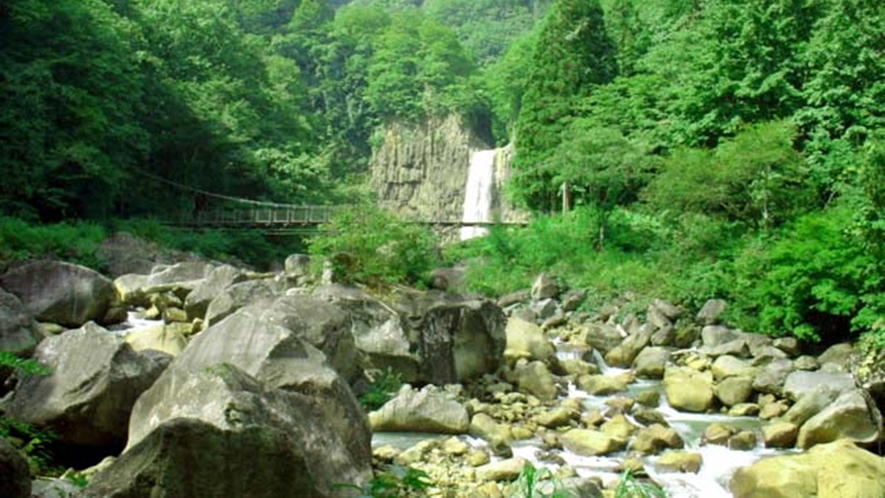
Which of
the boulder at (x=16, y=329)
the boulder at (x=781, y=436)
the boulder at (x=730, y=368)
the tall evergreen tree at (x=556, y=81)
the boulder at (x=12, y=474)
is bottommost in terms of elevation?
the boulder at (x=781, y=436)

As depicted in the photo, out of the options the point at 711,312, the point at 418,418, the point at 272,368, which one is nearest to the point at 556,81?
the point at 711,312

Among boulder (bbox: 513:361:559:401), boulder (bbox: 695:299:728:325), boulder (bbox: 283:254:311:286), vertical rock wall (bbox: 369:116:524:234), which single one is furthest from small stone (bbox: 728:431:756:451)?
vertical rock wall (bbox: 369:116:524:234)

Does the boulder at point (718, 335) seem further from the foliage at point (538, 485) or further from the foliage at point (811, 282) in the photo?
the foliage at point (538, 485)

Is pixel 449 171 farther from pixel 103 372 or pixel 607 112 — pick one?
pixel 103 372

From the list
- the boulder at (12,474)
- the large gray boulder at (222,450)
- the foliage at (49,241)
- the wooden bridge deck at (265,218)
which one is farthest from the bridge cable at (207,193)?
the boulder at (12,474)

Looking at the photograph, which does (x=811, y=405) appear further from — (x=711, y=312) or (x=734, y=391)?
(x=711, y=312)

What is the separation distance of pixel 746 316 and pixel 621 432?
25.4ft

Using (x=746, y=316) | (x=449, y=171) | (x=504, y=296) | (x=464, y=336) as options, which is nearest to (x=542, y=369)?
(x=464, y=336)

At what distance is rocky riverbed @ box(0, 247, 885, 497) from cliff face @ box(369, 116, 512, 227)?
1495 inches

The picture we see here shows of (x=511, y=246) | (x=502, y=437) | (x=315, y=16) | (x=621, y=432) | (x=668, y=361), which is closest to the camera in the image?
(x=502, y=437)

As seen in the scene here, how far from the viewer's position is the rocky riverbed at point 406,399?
18.4ft

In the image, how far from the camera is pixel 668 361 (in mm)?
15391

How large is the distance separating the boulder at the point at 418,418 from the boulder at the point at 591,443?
1.26 metres

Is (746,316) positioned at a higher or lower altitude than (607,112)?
lower
